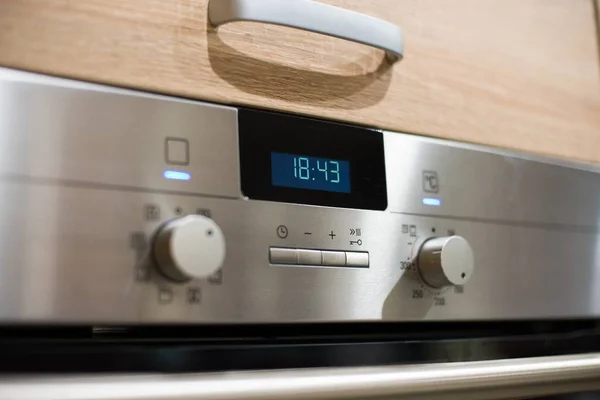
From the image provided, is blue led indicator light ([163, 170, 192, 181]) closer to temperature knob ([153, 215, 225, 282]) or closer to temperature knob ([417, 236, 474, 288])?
temperature knob ([153, 215, 225, 282])

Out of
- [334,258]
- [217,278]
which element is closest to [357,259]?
[334,258]

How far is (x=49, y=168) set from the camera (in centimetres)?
44

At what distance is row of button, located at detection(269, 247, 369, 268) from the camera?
523 millimetres

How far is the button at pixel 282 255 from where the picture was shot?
521 mm

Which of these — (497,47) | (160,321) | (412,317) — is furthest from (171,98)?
(497,47)

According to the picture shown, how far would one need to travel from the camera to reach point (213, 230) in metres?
0.46

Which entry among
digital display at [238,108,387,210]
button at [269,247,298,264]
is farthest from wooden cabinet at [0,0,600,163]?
button at [269,247,298,264]

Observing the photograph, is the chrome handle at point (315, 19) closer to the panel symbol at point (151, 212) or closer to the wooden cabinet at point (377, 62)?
the wooden cabinet at point (377, 62)

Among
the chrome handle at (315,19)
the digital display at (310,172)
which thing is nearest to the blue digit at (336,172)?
the digital display at (310,172)

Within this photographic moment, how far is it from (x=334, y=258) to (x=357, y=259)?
23mm

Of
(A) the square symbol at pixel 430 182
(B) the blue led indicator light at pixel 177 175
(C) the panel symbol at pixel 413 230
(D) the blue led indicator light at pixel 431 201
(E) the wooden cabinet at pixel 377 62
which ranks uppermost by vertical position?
(E) the wooden cabinet at pixel 377 62

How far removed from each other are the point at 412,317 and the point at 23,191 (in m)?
0.32

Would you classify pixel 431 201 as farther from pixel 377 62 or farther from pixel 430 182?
pixel 377 62

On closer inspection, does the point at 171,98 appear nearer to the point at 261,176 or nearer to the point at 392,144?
the point at 261,176
